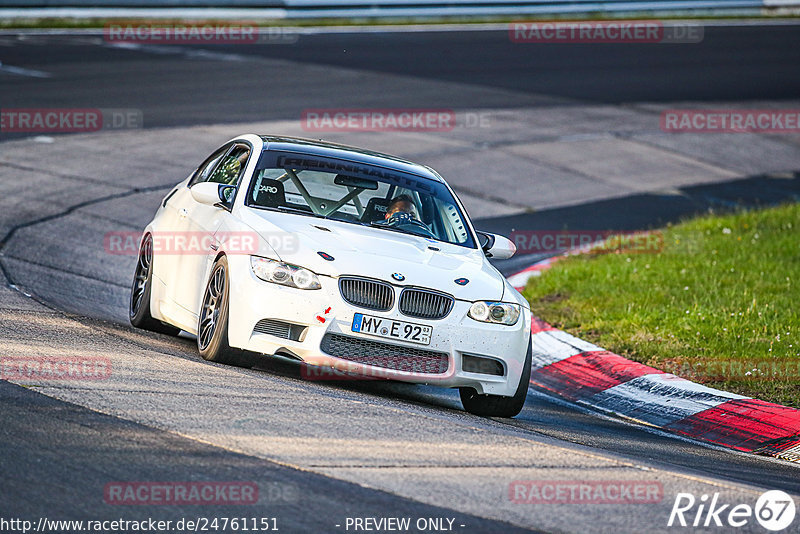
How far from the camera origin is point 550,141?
20125 mm

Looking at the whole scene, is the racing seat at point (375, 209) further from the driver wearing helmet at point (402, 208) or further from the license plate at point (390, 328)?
the license plate at point (390, 328)

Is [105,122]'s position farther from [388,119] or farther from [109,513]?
[109,513]

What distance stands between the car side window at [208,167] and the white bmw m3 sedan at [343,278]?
534mm

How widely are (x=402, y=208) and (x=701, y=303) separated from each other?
3.78 meters

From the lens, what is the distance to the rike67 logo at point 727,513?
5491 mm

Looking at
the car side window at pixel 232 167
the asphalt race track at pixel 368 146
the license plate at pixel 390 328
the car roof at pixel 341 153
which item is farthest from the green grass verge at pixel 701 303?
the car side window at pixel 232 167

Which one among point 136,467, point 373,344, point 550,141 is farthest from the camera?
point 550,141

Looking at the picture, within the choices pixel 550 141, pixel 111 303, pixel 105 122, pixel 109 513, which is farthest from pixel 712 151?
pixel 109 513

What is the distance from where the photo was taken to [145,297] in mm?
9211

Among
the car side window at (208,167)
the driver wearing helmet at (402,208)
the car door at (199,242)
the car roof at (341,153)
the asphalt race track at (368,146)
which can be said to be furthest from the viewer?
the car side window at (208,167)

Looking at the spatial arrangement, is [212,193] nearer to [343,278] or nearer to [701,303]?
[343,278]

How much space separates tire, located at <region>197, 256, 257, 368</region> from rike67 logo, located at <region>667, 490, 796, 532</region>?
9.98 ft

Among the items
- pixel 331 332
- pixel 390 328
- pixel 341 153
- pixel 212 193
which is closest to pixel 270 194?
pixel 212 193

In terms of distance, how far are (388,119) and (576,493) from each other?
587 inches
